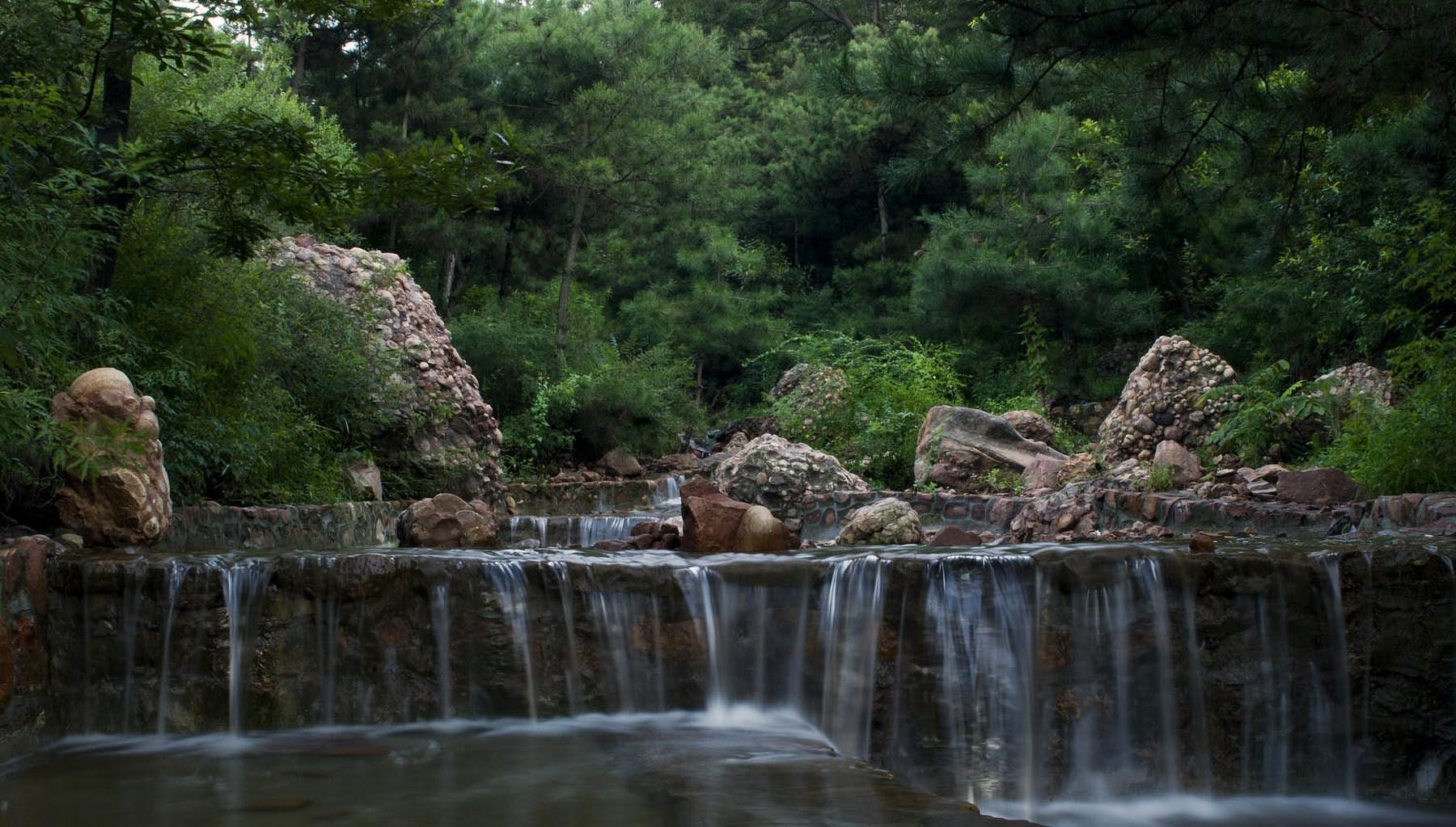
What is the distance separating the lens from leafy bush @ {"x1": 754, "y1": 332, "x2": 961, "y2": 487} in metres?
13.6

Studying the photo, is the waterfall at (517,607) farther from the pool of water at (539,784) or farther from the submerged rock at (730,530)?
the submerged rock at (730,530)

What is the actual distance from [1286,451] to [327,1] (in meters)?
8.70

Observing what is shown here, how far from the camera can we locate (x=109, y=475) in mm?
6125

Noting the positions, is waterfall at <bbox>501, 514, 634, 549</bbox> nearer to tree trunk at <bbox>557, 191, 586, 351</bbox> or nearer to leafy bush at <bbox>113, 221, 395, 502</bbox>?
leafy bush at <bbox>113, 221, 395, 502</bbox>

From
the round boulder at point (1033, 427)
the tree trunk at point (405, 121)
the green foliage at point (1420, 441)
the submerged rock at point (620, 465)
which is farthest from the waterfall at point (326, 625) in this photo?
the tree trunk at point (405, 121)

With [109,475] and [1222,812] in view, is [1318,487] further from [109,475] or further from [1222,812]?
[109,475]

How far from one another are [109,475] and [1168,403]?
9.50m

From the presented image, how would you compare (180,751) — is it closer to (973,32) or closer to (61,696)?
(61,696)

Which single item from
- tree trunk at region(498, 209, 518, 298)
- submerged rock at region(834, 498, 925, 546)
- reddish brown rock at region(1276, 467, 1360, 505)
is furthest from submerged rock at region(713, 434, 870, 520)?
tree trunk at region(498, 209, 518, 298)

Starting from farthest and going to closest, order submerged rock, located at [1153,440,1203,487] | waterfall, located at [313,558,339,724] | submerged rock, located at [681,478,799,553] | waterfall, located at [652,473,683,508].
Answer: waterfall, located at [652,473,683,508] → submerged rock, located at [1153,440,1203,487] → submerged rock, located at [681,478,799,553] → waterfall, located at [313,558,339,724]

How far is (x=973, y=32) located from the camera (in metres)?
5.63

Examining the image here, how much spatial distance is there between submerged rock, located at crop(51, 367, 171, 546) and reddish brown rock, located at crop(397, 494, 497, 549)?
1774 mm

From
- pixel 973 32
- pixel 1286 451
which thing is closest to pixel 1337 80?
pixel 973 32

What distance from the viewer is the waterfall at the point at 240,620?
5.40 m
